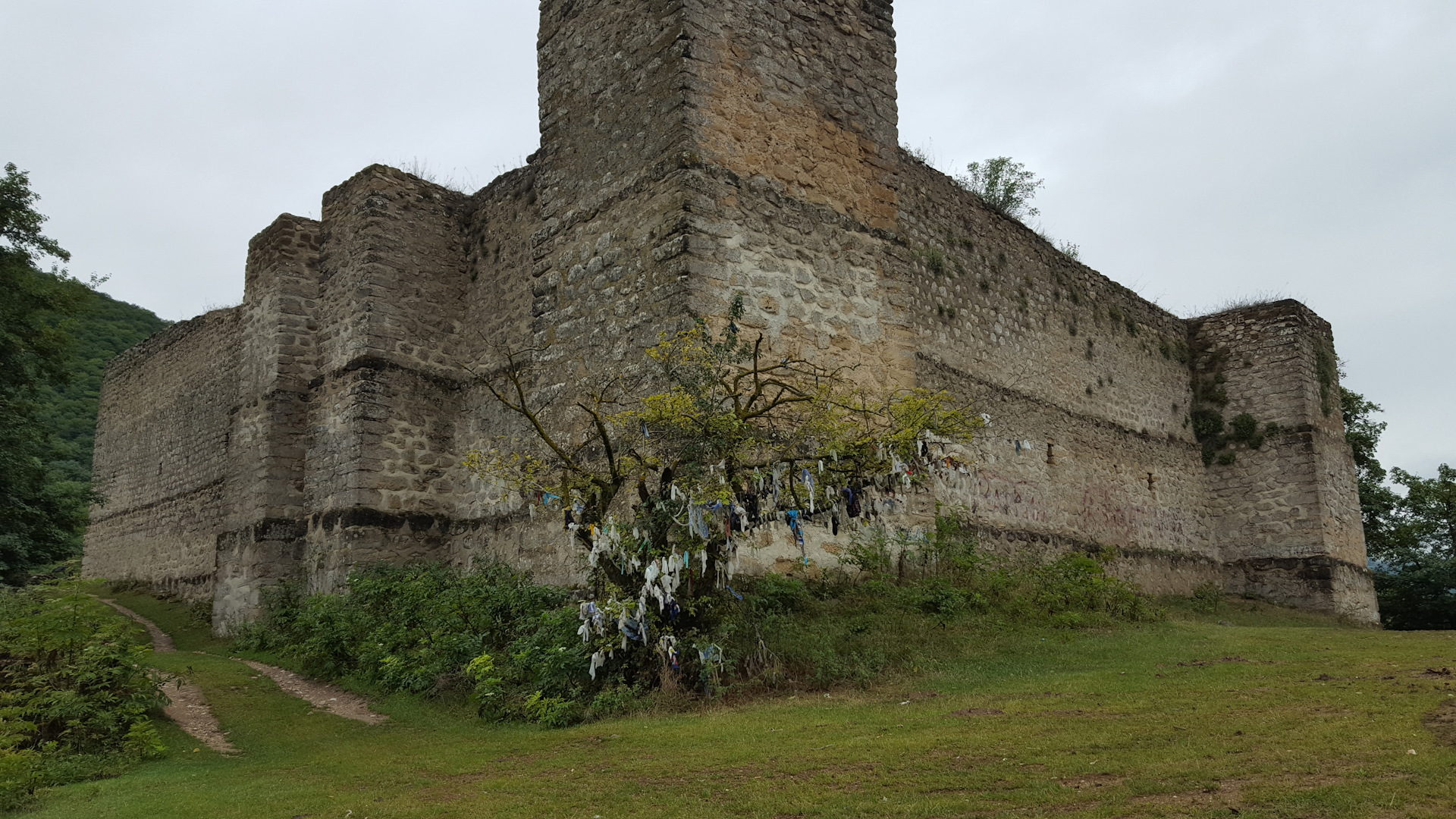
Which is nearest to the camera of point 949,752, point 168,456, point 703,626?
point 949,752

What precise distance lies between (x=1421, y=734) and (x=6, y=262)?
740 inches

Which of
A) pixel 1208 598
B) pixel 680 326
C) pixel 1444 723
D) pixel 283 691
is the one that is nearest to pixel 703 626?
pixel 680 326

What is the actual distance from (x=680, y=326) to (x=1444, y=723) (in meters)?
6.37

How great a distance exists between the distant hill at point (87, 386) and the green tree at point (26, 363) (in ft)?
23.2

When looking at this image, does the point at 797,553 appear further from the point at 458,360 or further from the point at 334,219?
the point at 334,219

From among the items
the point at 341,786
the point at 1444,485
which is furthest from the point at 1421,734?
the point at 1444,485

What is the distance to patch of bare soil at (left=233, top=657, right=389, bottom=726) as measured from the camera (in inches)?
395

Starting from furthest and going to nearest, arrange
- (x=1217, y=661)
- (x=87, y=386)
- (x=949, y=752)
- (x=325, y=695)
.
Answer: (x=87, y=386) → (x=325, y=695) → (x=1217, y=661) → (x=949, y=752)

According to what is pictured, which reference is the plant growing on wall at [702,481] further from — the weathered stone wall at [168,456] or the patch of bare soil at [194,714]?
the weathered stone wall at [168,456]

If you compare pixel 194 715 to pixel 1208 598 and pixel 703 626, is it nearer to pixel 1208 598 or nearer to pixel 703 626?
pixel 703 626

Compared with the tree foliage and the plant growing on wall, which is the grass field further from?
the tree foliage

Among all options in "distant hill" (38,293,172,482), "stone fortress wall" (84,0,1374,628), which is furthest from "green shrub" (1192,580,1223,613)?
"distant hill" (38,293,172,482)

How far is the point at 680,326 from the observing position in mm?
9898

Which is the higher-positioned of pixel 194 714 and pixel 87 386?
pixel 87 386
